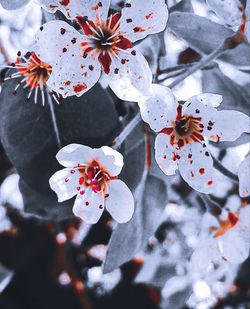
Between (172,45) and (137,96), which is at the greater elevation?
(137,96)

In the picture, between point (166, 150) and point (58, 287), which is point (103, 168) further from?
point (58, 287)

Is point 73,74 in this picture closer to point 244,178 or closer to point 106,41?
point 106,41

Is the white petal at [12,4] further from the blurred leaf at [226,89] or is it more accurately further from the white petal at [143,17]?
the blurred leaf at [226,89]

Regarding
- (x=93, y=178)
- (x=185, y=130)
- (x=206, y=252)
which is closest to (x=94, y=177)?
(x=93, y=178)

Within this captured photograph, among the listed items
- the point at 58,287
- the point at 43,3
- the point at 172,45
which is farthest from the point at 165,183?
the point at 58,287

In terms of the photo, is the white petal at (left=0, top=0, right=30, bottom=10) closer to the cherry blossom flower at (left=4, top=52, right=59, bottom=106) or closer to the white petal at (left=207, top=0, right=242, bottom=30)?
the cherry blossom flower at (left=4, top=52, right=59, bottom=106)

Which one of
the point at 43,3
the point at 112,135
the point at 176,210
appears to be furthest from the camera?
the point at 176,210

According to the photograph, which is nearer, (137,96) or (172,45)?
(137,96)
